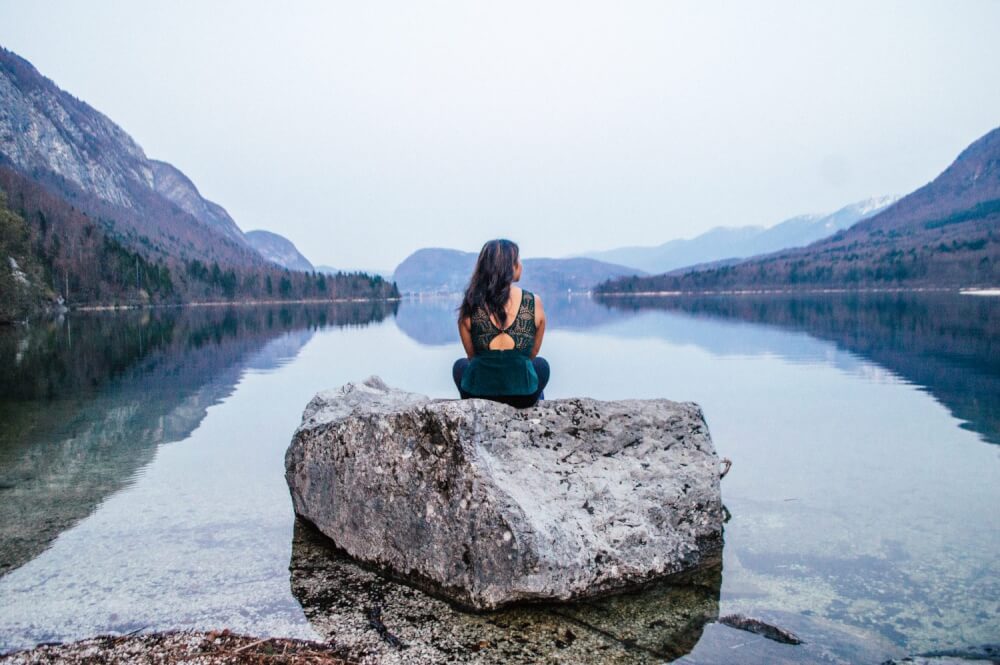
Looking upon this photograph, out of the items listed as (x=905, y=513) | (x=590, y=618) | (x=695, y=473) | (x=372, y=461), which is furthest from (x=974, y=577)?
(x=372, y=461)

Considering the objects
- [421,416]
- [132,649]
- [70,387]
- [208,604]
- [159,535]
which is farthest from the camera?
[70,387]

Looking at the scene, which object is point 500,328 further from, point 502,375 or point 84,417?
point 84,417

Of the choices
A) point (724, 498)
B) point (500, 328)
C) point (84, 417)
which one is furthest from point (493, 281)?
point (84, 417)

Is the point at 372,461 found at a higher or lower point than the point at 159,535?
higher

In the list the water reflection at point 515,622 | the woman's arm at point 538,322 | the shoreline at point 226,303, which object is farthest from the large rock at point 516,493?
the shoreline at point 226,303

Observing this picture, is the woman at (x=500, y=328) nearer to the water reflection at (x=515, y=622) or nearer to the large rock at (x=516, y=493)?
the large rock at (x=516, y=493)

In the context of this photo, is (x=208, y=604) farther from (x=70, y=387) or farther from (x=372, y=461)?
(x=70, y=387)

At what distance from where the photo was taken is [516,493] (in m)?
4.95

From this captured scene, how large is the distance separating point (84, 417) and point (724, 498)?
468 inches

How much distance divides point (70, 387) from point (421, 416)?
1577 centimetres

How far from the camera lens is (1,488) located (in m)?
7.86

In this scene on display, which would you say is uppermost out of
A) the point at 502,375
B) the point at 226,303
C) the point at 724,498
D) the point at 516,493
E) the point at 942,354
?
the point at 226,303

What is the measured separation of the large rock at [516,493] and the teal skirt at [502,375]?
0.59 m

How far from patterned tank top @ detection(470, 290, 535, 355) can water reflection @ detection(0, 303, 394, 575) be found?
4447 mm
